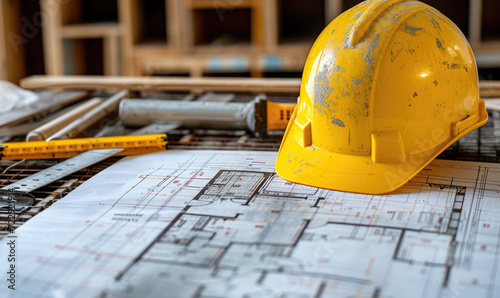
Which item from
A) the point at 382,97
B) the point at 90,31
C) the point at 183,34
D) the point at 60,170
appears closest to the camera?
the point at 382,97

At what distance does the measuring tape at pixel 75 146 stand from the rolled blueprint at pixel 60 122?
5.4 inches

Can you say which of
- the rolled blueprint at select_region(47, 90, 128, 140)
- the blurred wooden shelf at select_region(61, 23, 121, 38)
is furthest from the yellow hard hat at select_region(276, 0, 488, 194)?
the blurred wooden shelf at select_region(61, 23, 121, 38)

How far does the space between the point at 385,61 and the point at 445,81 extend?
0.52 feet

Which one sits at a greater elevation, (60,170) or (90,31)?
(90,31)

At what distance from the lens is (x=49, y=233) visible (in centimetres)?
110

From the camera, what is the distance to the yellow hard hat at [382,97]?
1294 millimetres

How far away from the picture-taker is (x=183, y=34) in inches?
123

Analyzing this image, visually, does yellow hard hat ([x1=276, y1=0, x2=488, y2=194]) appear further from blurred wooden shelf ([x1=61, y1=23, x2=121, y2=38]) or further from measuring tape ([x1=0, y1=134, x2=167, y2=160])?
blurred wooden shelf ([x1=61, y1=23, x2=121, y2=38])

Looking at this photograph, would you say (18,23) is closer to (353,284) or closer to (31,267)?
(31,267)

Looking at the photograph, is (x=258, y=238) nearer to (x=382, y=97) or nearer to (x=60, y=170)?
(x=382, y=97)

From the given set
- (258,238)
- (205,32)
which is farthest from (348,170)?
(205,32)

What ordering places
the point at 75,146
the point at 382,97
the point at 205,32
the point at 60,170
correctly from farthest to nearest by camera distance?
the point at 205,32
the point at 75,146
the point at 60,170
the point at 382,97

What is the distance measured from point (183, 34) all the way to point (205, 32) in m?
0.33

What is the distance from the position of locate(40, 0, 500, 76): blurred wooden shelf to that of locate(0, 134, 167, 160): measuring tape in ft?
4.92
